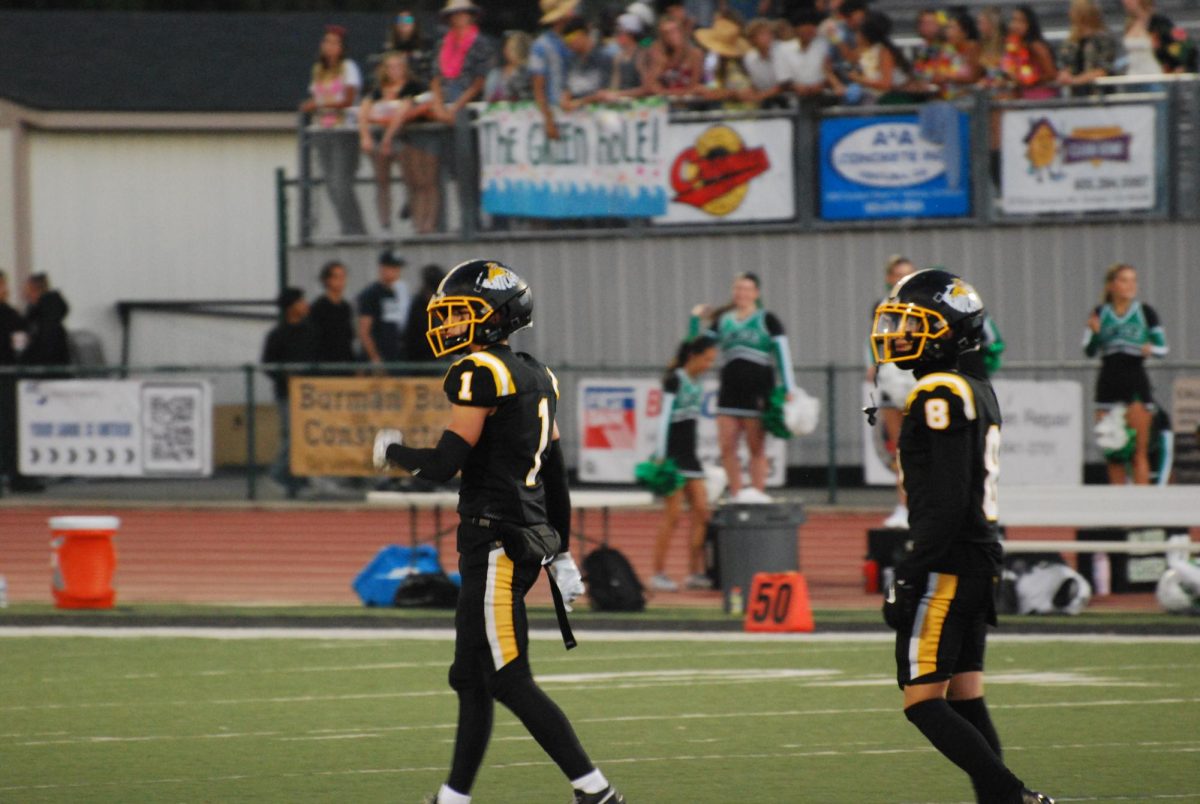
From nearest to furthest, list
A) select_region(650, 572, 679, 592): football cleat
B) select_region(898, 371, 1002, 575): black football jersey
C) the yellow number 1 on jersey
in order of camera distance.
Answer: select_region(898, 371, 1002, 575): black football jersey, the yellow number 1 on jersey, select_region(650, 572, 679, 592): football cleat

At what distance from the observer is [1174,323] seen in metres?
20.5

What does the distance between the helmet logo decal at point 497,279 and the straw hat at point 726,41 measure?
1361 cm

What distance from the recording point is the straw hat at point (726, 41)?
20.9 m

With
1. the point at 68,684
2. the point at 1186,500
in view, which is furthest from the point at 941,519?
the point at 1186,500

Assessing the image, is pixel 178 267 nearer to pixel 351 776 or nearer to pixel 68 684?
pixel 68 684

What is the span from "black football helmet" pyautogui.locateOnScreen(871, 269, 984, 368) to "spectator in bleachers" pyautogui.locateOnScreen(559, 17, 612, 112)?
46.3 ft

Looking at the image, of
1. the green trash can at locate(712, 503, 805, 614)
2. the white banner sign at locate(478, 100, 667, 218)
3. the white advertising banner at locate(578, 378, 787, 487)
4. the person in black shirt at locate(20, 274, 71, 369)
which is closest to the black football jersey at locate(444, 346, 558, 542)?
the green trash can at locate(712, 503, 805, 614)

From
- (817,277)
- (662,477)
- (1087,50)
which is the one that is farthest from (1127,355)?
(817,277)

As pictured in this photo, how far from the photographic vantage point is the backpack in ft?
47.6

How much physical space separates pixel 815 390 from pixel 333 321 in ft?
15.7

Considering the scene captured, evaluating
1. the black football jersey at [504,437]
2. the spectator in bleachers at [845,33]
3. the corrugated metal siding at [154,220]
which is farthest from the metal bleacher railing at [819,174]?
the black football jersey at [504,437]

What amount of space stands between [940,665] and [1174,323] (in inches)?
559

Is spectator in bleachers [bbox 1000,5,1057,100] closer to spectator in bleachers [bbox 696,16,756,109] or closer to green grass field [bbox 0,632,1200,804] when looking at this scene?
spectator in bleachers [bbox 696,16,756,109]

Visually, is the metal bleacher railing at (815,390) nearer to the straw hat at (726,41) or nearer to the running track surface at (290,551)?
the running track surface at (290,551)
